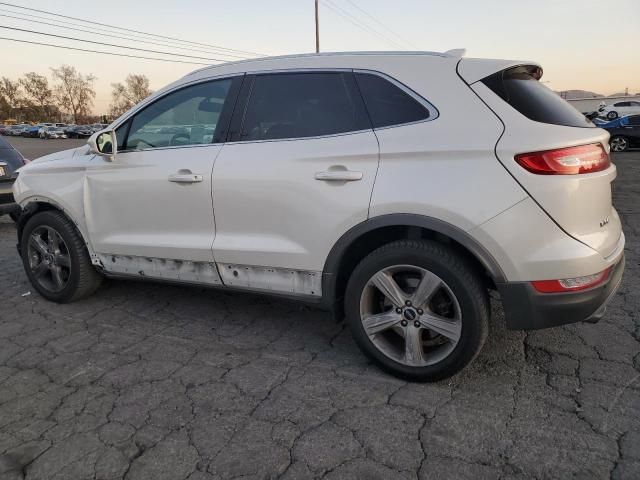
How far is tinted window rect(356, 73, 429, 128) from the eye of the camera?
2.60 metres

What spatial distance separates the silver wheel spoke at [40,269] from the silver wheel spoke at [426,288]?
3.21 m

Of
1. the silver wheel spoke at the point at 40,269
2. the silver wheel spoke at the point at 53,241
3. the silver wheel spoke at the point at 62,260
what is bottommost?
the silver wheel spoke at the point at 40,269

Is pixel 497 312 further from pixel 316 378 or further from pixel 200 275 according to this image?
pixel 200 275

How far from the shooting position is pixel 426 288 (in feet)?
8.36

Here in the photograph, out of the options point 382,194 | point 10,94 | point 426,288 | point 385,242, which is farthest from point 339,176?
point 10,94

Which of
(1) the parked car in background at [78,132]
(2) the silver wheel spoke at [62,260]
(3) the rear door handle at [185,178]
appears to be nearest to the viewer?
(3) the rear door handle at [185,178]

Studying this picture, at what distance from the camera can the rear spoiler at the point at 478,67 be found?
98.7 inches

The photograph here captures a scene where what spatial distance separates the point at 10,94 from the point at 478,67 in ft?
350

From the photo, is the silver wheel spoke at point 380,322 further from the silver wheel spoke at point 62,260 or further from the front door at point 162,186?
the silver wheel spoke at point 62,260

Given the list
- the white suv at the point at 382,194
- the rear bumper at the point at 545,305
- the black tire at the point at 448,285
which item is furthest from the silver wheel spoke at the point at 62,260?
the rear bumper at the point at 545,305

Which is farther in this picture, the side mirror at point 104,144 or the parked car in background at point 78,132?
the parked car in background at point 78,132

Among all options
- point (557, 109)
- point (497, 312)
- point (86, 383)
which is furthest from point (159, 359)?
point (557, 109)

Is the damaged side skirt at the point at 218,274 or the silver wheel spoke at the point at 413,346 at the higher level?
the damaged side skirt at the point at 218,274

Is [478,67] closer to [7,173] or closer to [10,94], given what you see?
[7,173]
